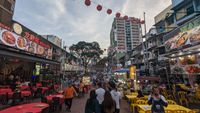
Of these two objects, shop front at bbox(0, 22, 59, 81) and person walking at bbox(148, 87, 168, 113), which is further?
shop front at bbox(0, 22, 59, 81)

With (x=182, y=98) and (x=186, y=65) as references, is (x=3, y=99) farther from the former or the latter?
(x=186, y=65)

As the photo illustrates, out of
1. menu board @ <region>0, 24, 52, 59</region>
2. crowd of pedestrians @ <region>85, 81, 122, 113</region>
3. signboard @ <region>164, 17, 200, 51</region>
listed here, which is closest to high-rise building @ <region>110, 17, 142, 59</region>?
menu board @ <region>0, 24, 52, 59</region>

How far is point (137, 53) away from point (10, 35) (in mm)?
34109

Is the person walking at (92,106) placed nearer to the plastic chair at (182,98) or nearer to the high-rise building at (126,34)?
the plastic chair at (182,98)

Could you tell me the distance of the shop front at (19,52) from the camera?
33.6ft

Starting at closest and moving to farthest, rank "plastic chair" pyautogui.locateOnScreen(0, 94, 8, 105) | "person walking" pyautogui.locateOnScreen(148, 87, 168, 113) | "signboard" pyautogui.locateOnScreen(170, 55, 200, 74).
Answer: "person walking" pyautogui.locateOnScreen(148, 87, 168, 113), "plastic chair" pyautogui.locateOnScreen(0, 94, 8, 105), "signboard" pyautogui.locateOnScreen(170, 55, 200, 74)

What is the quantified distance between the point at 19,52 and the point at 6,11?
8492mm

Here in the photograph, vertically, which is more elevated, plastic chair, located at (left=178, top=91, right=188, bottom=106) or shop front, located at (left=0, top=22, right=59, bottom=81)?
shop front, located at (left=0, top=22, right=59, bottom=81)

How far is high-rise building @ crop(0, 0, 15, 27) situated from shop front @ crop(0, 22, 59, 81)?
4.81 feet

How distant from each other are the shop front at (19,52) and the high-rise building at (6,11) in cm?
147

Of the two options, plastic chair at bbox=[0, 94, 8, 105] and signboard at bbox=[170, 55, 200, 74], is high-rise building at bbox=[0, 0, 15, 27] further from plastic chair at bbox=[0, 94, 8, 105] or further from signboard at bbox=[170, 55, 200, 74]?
signboard at bbox=[170, 55, 200, 74]

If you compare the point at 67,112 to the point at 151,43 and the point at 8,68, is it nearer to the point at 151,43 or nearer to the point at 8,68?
the point at 8,68

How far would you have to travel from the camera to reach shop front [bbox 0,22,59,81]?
33.6 feet

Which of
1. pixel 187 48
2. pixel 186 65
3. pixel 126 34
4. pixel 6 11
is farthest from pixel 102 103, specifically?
pixel 126 34
